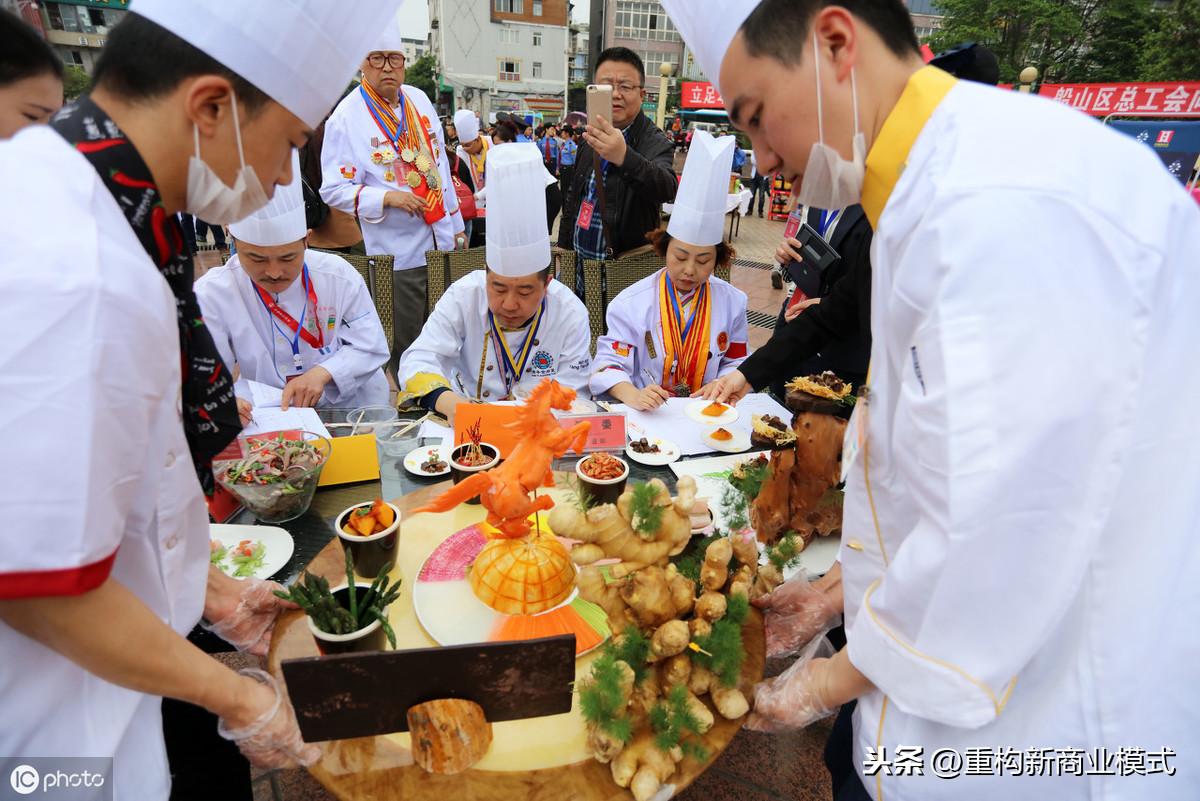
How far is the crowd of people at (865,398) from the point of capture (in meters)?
0.76

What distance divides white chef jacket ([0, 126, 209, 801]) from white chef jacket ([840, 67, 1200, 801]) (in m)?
1.09

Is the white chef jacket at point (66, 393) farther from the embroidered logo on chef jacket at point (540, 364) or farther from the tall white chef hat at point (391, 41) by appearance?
the tall white chef hat at point (391, 41)

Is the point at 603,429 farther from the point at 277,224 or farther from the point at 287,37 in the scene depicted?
the point at 277,224

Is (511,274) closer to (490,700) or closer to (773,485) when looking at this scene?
(773,485)

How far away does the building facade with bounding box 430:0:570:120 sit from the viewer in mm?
40469

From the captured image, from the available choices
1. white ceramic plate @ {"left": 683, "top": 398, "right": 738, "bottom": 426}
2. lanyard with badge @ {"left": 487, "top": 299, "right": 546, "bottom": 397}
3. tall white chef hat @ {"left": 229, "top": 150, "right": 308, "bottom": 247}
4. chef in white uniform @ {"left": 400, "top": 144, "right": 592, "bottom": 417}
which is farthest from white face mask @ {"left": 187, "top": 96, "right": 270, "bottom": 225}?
lanyard with badge @ {"left": 487, "top": 299, "right": 546, "bottom": 397}

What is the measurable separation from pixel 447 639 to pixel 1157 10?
101 ft

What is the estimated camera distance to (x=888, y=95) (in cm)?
104

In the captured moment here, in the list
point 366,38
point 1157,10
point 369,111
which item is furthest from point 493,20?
point 366,38

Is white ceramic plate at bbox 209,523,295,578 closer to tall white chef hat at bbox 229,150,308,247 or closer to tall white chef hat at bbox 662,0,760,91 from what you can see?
tall white chef hat at bbox 229,150,308,247

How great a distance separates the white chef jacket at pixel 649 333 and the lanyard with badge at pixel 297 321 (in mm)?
1487

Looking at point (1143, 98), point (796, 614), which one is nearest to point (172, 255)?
point (796, 614)

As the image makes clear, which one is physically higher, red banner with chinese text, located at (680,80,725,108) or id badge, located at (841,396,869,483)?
red banner with chinese text, located at (680,80,725,108)
